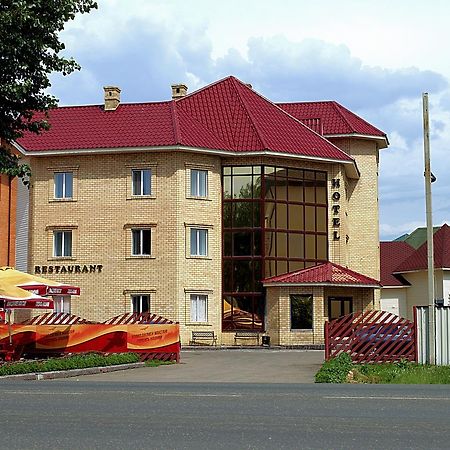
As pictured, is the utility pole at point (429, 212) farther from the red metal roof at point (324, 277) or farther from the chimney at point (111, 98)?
the chimney at point (111, 98)

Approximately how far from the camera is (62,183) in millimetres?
46281

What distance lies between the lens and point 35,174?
46.4 m

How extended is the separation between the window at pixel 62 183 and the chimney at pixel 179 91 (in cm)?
863

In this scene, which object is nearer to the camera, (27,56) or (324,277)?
(27,56)

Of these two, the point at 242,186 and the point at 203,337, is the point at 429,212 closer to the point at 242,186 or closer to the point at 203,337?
the point at 203,337

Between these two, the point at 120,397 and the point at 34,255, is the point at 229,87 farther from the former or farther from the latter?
the point at 120,397

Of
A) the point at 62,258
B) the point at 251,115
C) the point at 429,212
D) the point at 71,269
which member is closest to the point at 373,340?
the point at 429,212

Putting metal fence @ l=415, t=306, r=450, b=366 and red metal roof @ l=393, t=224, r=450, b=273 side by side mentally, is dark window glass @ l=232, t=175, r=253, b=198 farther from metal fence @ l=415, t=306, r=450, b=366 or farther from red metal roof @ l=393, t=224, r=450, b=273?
metal fence @ l=415, t=306, r=450, b=366

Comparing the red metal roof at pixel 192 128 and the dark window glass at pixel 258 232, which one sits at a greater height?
the red metal roof at pixel 192 128

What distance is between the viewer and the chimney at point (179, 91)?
5181 centimetres

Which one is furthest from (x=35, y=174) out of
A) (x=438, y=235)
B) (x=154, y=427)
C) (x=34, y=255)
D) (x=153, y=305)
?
(x=154, y=427)

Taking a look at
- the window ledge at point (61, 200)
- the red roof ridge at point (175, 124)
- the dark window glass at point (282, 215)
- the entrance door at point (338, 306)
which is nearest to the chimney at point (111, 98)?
the red roof ridge at point (175, 124)

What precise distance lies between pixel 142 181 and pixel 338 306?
1128 cm

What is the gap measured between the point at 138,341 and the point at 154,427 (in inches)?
751
